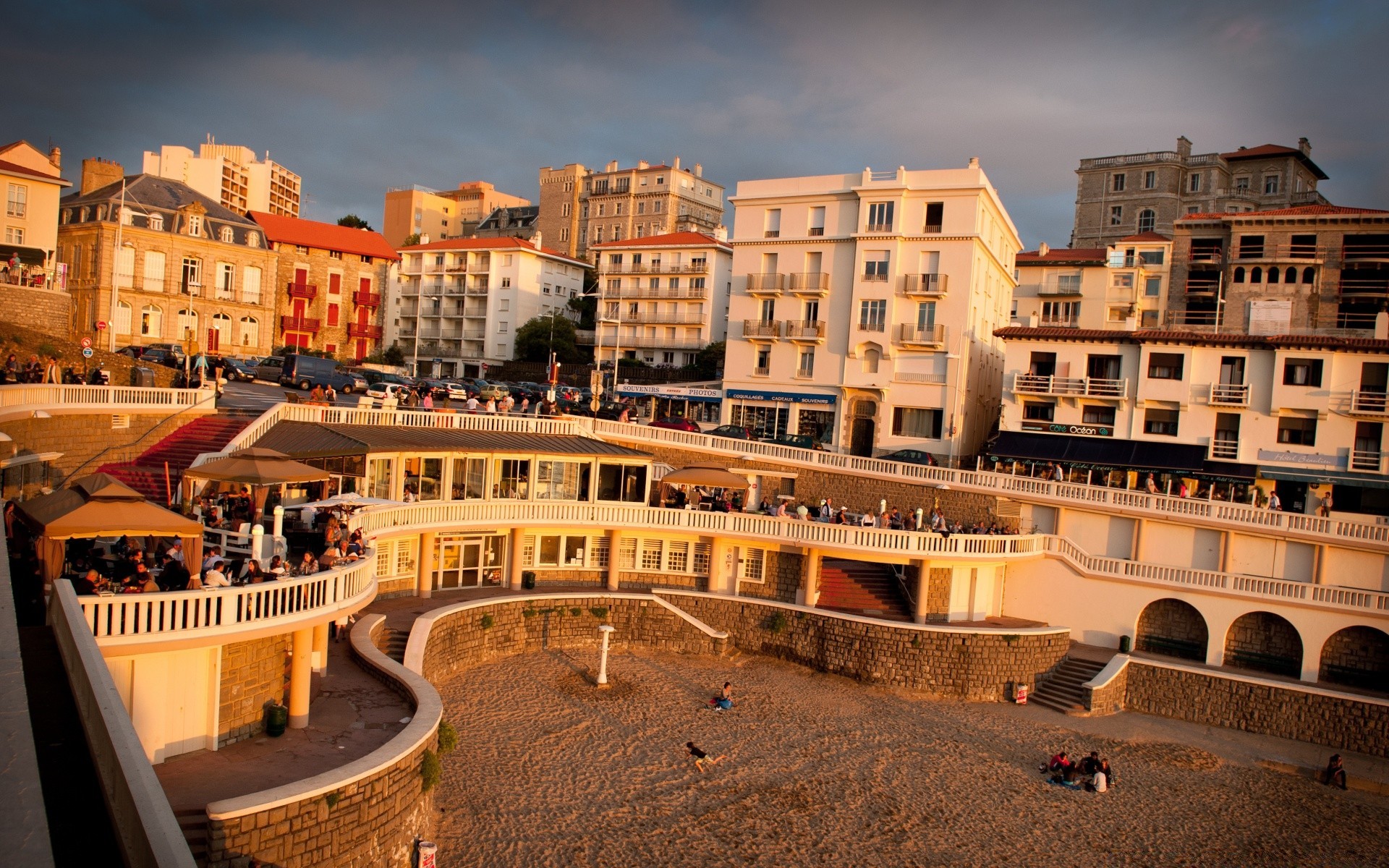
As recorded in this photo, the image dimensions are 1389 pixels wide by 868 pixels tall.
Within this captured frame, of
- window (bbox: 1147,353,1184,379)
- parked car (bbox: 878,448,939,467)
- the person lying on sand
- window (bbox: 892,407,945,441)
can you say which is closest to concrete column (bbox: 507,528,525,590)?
the person lying on sand

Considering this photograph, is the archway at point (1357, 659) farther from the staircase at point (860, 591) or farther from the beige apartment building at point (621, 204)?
the beige apartment building at point (621, 204)

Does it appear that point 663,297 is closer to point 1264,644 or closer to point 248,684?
point 1264,644

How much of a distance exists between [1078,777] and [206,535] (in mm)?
22225

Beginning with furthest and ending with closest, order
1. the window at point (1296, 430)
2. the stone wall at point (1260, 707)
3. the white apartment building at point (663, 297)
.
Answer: the white apartment building at point (663, 297) → the window at point (1296, 430) → the stone wall at point (1260, 707)

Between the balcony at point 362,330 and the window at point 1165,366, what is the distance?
59558mm

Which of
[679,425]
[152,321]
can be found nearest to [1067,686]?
[679,425]

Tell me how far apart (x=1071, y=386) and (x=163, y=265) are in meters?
53.9

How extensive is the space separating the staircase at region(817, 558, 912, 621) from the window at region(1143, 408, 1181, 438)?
14787mm

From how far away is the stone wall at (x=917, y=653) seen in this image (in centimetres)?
3014

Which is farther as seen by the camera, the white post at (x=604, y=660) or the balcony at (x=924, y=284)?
the balcony at (x=924, y=284)

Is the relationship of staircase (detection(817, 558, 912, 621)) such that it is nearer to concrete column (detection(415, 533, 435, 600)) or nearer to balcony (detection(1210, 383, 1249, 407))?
concrete column (detection(415, 533, 435, 600))

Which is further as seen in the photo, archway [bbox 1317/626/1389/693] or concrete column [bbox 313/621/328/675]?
archway [bbox 1317/626/1389/693]

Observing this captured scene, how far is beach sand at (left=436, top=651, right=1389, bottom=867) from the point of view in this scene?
741 inches

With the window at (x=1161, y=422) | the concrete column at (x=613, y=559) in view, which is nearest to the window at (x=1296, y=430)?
the window at (x=1161, y=422)
